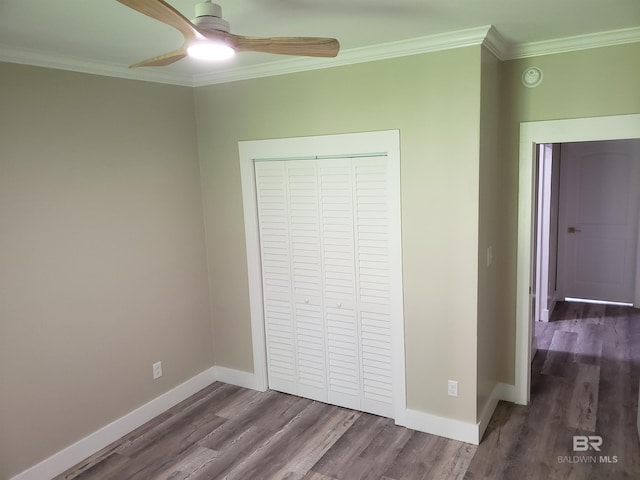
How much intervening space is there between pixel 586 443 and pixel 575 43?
8.19 feet

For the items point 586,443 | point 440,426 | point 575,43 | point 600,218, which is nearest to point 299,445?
point 440,426

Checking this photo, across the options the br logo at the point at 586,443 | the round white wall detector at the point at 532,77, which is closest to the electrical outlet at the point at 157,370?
the br logo at the point at 586,443

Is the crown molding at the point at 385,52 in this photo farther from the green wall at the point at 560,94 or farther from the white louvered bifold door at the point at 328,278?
the white louvered bifold door at the point at 328,278

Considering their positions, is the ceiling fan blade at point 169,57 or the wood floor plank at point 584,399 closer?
the ceiling fan blade at point 169,57

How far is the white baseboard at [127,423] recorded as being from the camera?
2.96 m

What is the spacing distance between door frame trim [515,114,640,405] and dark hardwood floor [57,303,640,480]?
0.39 meters

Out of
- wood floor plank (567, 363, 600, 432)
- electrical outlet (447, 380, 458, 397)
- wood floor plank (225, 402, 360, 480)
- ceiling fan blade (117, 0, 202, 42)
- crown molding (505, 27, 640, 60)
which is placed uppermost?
crown molding (505, 27, 640, 60)

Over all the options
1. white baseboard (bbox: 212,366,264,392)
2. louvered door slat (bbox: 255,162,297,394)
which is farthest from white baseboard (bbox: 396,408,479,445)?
white baseboard (bbox: 212,366,264,392)

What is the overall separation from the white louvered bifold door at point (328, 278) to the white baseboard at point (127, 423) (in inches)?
19.0

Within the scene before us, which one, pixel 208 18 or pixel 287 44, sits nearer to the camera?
pixel 208 18

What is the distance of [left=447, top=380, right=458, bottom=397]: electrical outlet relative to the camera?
315cm

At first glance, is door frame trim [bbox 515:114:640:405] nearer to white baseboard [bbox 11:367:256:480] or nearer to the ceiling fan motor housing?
white baseboard [bbox 11:367:256:480]

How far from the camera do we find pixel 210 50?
1.84 m

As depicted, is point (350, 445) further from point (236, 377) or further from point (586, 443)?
point (586, 443)
